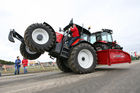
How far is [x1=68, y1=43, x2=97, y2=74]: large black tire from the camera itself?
4.76 meters

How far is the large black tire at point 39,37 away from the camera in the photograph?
13.6 feet

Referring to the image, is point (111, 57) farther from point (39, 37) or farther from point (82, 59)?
point (39, 37)

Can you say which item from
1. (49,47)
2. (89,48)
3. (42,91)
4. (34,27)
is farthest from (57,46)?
(42,91)

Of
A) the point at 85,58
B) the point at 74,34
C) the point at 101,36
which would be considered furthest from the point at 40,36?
the point at 101,36

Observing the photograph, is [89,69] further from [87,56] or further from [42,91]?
[42,91]

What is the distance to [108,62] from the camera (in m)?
5.49

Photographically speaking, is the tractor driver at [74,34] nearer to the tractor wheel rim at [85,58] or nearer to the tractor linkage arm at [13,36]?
the tractor wheel rim at [85,58]

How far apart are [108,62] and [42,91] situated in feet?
12.6

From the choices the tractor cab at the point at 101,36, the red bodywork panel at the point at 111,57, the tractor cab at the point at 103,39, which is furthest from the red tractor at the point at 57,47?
the tractor cab at the point at 101,36

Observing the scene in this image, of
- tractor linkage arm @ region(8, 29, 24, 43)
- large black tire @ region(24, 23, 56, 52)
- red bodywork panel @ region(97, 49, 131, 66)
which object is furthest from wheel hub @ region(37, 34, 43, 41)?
red bodywork panel @ region(97, 49, 131, 66)

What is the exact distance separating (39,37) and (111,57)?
11.9 ft

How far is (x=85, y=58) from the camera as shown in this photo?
5.36 m

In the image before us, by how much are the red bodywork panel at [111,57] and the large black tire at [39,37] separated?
270 cm

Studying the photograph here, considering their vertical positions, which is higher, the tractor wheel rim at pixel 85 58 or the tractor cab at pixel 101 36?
the tractor cab at pixel 101 36
